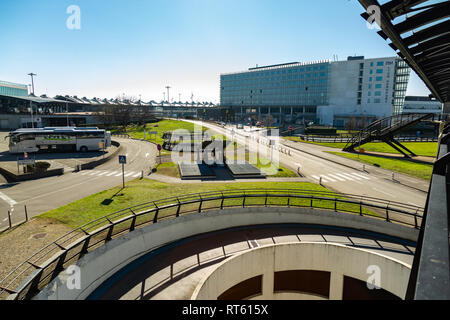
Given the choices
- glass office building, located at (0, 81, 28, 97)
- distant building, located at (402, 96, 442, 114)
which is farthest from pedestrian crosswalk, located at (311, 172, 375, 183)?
distant building, located at (402, 96, 442, 114)

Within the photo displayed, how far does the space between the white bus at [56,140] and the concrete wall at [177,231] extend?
104ft

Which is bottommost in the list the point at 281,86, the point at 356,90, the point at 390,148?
the point at 390,148

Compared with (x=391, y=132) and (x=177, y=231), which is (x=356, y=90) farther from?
(x=177, y=231)

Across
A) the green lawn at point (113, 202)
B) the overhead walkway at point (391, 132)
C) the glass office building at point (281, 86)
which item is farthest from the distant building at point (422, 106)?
the green lawn at point (113, 202)

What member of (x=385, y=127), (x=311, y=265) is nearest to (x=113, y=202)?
(x=311, y=265)

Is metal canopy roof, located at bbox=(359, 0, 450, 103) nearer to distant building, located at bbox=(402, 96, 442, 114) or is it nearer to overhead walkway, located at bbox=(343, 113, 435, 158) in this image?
overhead walkway, located at bbox=(343, 113, 435, 158)

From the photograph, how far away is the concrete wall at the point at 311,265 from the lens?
11.6 m

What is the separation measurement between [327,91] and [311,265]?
326 feet

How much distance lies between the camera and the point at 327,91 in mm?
100812

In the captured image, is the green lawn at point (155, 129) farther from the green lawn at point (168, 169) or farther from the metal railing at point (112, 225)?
the metal railing at point (112, 225)

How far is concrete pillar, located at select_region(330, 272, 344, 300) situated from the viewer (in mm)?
13367

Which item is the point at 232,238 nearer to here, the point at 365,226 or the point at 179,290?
the point at 179,290

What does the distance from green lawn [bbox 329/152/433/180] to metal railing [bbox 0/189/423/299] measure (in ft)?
53.6
